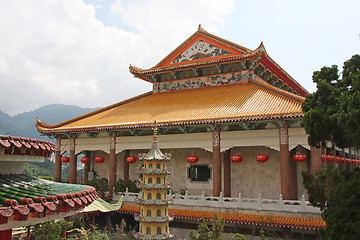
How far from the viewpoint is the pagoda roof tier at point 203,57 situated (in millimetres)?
19719

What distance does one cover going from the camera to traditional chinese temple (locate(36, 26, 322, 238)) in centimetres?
1513

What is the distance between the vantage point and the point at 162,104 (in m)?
20.1

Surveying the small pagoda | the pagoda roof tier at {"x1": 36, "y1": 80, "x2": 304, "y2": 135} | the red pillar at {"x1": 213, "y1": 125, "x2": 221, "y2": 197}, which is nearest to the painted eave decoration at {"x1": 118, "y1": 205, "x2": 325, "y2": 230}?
the small pagoda

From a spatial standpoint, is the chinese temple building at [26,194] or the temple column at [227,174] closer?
the chinese temple building at [26,194]

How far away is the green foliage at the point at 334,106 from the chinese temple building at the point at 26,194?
6160mm

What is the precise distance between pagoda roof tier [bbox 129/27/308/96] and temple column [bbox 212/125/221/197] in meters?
5.41

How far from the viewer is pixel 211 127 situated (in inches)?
639

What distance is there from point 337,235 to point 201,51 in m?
16.1

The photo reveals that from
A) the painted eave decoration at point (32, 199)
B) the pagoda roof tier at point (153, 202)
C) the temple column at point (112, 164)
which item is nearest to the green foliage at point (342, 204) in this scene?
the pagoda roof tier at point (153, 202)

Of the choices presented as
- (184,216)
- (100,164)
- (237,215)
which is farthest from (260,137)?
(100,164)

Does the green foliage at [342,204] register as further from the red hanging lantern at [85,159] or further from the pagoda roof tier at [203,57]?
the red hanging lantern at [85,159]

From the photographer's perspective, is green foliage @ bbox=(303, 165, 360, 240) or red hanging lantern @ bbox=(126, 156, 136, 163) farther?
red hanging lantern @ bbox=(126, 156, 136, 163)

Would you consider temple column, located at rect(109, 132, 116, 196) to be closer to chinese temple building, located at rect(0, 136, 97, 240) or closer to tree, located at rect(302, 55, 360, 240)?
tree, located at rect(302, 55, 360, 240)

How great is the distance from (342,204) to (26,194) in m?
6.88
